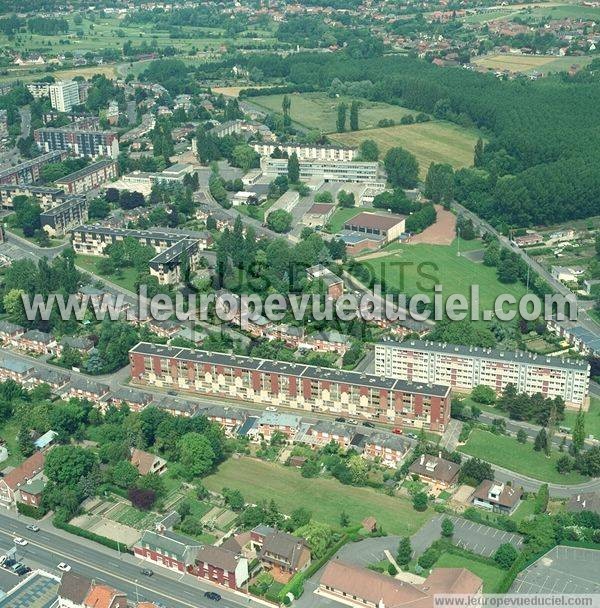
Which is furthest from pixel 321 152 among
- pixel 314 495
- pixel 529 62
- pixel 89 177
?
pixel 529 62

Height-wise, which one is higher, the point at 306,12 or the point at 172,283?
the point at 306,12

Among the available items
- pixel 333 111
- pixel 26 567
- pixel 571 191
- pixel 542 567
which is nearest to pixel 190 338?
pixel 26 567

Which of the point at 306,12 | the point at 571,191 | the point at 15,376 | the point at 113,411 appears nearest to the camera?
the point at 113,411

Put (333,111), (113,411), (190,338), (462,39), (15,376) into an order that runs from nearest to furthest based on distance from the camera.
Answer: (113,411) → (15,376) → (190,338) → (333,111) → (462,39)

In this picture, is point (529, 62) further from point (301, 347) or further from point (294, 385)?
point (294, 385)

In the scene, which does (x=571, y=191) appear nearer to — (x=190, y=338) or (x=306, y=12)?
(x=190, y=338)

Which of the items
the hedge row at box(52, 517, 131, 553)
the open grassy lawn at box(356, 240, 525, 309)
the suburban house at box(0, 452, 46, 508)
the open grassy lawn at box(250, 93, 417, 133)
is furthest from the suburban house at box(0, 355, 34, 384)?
the open grassy lawn at box(250, 93, 417, 133)
